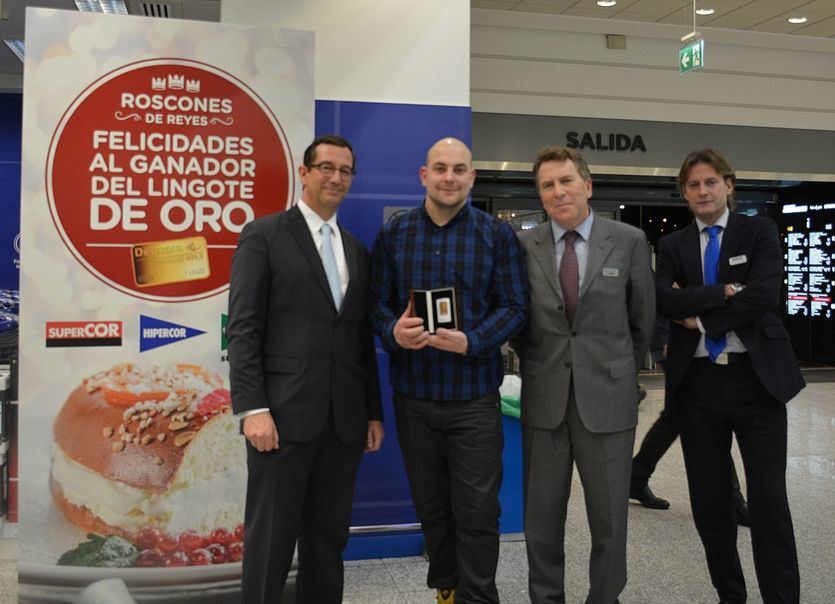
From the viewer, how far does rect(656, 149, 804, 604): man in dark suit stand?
2.67 metres

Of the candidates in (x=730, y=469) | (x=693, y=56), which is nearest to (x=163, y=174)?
(x=730, y=469)

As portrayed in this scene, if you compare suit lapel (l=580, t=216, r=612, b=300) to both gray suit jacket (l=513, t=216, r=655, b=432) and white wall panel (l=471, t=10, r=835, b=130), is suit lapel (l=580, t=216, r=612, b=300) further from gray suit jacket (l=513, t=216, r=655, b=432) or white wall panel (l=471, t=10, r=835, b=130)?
white wall panel (l=471, t=10, r=835, b=130)

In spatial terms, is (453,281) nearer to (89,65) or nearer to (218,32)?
(218,32)

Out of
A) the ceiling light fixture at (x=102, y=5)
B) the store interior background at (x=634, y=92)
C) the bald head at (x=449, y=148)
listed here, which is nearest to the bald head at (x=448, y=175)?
the bald head at (x=449, y=148)

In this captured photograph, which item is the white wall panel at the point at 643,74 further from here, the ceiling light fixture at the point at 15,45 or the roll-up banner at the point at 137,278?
the roll-up banner at the point at 137,278

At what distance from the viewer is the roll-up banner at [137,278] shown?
282cm

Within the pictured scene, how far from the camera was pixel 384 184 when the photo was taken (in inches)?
143

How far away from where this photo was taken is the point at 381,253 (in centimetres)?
272

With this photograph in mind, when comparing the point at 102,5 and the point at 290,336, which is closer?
the point at 290,336

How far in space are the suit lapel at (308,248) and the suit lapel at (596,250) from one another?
0.86 metres

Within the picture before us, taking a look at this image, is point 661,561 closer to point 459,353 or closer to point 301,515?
point 459,353

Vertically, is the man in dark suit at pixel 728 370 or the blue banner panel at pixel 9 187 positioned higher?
the blue banner panel at pixel 9 187

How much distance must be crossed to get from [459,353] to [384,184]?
134 cm

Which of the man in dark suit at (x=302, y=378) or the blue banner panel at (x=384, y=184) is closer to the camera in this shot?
the man in dark suit at (x=302, y=378)
